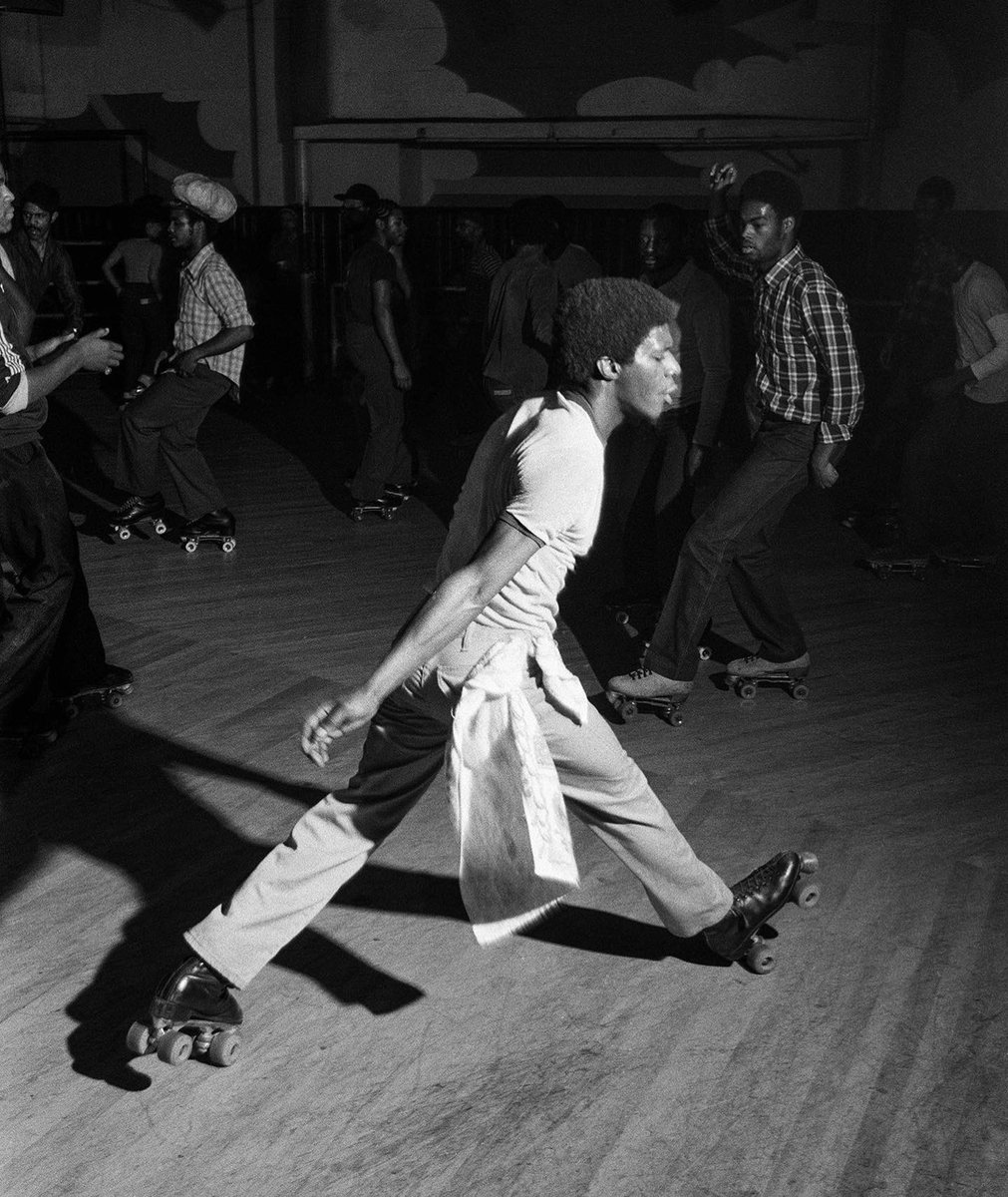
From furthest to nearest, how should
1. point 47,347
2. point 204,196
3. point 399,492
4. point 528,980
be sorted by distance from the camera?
1. point 399,492
2. point 204,196
3. point 47,347
4. point 528,980

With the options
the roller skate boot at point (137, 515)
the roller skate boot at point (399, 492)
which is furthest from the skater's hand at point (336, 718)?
the roller skate boot at point (399, 492)

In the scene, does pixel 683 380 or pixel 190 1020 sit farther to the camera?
pixel 683 380

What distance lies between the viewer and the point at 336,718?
2.32 metres

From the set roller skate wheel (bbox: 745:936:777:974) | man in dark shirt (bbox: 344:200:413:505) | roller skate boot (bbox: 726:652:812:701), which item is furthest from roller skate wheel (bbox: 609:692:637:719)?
man in dark shirt (bbox: 344:200:413:505)

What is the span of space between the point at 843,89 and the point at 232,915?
11.0 metres

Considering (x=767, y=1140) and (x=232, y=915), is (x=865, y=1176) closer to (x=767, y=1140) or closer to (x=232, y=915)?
(x=767, y=1140)

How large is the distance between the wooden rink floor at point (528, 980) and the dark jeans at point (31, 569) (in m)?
0.25

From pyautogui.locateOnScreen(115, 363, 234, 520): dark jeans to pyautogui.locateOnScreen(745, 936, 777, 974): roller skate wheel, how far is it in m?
4.36

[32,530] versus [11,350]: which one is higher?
[11,350]

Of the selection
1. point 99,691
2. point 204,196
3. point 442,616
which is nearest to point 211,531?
point 204,196

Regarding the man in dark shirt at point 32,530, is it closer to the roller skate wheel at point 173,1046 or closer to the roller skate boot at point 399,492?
the roller skate wheel at point 173,1046

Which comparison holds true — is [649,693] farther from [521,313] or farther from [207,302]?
[207,302]

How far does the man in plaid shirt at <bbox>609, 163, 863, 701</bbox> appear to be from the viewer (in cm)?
437

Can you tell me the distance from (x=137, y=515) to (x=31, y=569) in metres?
2.93
